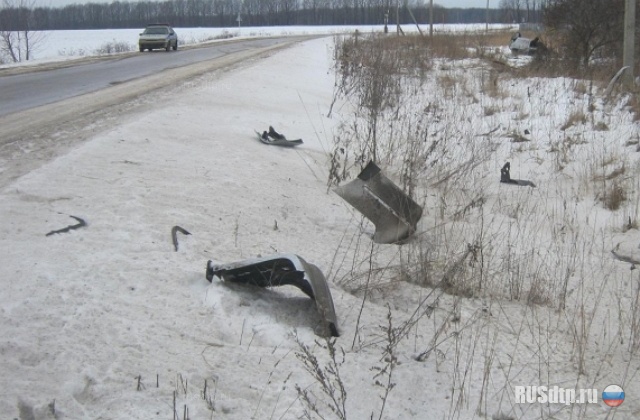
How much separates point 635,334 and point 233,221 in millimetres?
2829

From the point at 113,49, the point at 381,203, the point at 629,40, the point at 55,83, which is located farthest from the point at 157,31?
the point at 381,203

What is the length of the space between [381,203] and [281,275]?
212 centimetres

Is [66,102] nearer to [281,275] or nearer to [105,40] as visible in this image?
[281,275]

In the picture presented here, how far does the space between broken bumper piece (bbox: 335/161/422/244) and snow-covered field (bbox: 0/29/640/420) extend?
0.21m

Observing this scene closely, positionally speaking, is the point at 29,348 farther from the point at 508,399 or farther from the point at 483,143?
the point at 483,143

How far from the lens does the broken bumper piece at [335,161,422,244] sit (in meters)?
5.24

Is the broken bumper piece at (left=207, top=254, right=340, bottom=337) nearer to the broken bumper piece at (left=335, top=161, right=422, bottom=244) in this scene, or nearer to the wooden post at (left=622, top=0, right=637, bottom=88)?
the broken bumper piece at (left=335, top=161, right=422, bottom=244)

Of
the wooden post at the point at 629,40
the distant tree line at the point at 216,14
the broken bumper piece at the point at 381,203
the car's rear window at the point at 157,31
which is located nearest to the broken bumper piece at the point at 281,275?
the broken bumper piece at the point at 381,203

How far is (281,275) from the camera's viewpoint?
3418 mm

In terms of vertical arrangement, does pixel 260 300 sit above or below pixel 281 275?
below

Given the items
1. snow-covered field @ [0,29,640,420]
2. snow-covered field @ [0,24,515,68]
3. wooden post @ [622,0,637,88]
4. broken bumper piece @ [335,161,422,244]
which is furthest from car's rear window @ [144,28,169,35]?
broken bumper piece @ [335,161,422,244]

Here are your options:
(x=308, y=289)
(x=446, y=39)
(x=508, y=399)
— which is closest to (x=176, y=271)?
(x=308, y=289)

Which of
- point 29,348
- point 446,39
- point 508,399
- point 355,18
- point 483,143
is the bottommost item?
point 508,399

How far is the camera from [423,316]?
3.62 metres
